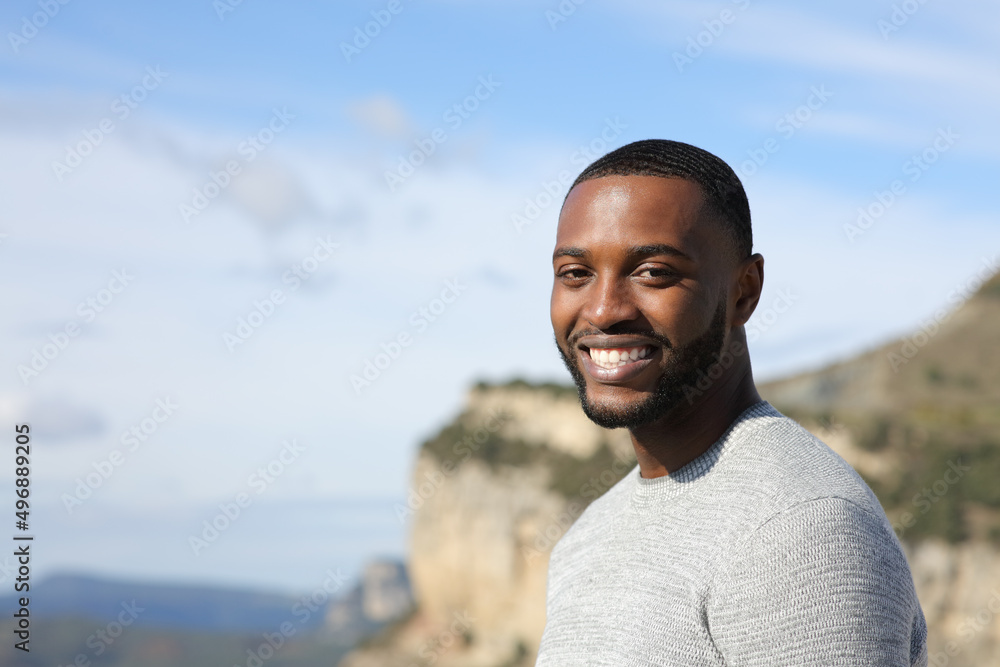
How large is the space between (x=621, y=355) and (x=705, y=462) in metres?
0.33

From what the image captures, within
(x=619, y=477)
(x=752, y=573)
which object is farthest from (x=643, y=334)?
(x=619, y=477)

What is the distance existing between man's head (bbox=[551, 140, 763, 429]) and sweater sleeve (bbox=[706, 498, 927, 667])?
0.46 meters

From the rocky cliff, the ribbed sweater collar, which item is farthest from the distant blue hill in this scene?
the ribbed sweater collar

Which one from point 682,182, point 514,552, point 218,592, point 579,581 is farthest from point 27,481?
point 218,592

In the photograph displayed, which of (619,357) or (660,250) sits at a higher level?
(660,250)

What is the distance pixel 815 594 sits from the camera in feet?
6.57

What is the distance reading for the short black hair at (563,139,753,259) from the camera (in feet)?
7.95

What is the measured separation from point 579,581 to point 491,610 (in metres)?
33.9

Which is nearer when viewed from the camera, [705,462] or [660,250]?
[660,250]

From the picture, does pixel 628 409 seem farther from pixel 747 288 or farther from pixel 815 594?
pixel 815 594

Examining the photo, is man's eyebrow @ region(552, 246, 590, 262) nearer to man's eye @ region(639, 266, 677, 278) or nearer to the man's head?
the man's head

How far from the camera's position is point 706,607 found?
2.16 meters

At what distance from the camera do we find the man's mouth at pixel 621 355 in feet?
7.94

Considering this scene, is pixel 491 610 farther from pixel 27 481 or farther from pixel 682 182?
pixel 682 182
